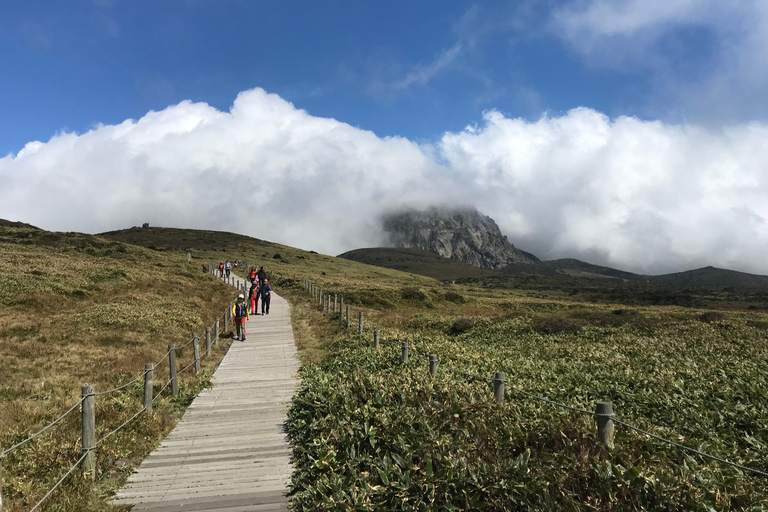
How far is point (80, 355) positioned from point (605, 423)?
1796 cm

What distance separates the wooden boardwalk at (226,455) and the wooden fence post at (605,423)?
4.59m

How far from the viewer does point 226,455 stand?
27.3ft

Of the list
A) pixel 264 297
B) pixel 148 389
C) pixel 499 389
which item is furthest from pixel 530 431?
pixel 264 297

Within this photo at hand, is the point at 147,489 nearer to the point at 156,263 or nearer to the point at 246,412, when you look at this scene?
the point at 246,412

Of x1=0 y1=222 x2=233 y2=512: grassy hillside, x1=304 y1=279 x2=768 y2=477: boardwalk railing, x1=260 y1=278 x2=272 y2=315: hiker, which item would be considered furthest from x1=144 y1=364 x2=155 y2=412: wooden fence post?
x1=260 y1=278 x2=272 y2=315: hiker

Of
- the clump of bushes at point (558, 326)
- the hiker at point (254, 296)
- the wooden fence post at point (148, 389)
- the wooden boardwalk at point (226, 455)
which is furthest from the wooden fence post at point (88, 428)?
the hiker at point (254, 296)

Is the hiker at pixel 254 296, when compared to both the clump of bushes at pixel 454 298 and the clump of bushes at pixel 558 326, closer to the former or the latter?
the clump of bushes at pixel 558 326

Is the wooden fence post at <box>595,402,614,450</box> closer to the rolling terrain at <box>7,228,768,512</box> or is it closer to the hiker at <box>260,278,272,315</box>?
the rolling terrain at <box>7,228,768,512</box>

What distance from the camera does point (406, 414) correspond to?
8328 millimetres

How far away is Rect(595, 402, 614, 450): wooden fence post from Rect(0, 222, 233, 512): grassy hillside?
23.1 feet

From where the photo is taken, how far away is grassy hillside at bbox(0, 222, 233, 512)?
7.43 metres

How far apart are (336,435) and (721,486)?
5385 mm

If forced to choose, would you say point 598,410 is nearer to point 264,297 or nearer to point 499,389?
point 499,389

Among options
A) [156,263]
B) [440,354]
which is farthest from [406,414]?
[156,263]
